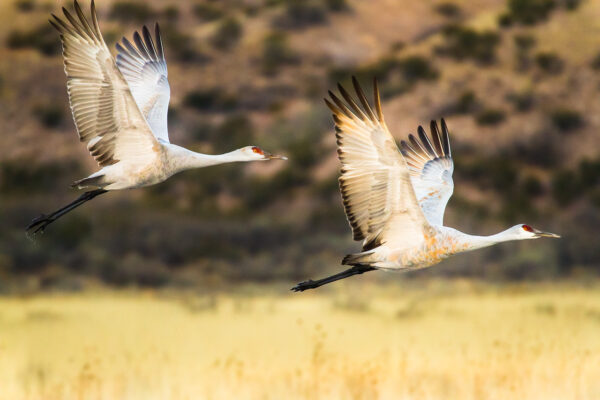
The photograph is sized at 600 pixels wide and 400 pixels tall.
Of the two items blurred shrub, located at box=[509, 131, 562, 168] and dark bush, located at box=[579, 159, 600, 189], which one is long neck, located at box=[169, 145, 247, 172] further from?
blurred shrub, located at box=[509, 131, 562, 168]

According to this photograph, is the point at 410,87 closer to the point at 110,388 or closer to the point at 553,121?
the point at 553,121

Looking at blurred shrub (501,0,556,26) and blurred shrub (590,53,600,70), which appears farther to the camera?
blurred shrub (501,0,556,26)

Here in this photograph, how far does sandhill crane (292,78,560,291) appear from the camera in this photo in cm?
1016

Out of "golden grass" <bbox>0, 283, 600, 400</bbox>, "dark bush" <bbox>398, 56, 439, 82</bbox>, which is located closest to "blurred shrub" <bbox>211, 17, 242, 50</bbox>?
"dark bush" <bbox>398, 56, 439, 82</bbox>

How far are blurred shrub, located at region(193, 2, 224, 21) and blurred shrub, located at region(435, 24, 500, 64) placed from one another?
9.09 m

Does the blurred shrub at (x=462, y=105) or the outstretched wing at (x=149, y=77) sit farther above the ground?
the blurred shrub at (x=462, y=105)

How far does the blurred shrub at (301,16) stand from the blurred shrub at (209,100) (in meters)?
4.49

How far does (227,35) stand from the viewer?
4234cm

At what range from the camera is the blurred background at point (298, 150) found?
89.6 ft

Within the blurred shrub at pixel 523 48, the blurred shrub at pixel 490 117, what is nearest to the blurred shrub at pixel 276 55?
the blurred shrub at pixel 490 117

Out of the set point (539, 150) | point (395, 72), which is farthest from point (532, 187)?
point (395, 72)

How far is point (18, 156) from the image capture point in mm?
37594

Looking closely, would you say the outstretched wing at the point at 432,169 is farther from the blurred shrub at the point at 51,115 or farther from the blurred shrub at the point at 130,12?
the blurred shrub at the point at 130,12

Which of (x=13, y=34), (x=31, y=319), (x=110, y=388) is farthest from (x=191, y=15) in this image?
(x=110, y=388)
